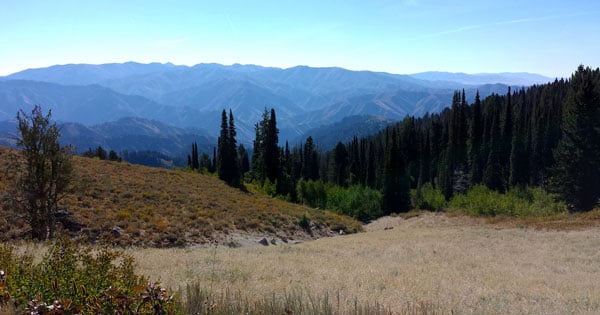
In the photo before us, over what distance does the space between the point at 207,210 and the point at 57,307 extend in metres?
28.2

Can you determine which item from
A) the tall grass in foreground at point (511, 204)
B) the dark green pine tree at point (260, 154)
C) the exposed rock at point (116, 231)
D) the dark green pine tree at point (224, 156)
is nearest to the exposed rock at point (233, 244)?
the exposed rock at point (116, 231)

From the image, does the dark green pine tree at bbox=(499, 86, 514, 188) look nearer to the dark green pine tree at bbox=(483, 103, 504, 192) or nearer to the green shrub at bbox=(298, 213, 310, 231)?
the dark green pine tree at bbox=(483, 103, 504, 192)

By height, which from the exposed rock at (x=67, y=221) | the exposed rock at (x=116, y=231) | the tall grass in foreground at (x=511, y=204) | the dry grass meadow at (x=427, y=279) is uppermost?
the dry grass meadow at (x=427, y=279)

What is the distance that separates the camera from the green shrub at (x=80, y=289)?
159 inches

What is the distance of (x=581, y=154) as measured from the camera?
45.3 meters

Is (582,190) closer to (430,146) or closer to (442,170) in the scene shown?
(442,170)

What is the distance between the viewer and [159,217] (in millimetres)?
26641

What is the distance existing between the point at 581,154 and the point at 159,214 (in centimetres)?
4841

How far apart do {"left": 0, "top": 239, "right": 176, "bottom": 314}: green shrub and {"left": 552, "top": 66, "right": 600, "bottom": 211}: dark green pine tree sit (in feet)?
173

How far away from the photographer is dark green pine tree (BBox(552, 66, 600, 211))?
4450 centimetres

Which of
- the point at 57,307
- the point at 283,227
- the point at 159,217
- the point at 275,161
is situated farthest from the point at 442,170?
the point at 57,307

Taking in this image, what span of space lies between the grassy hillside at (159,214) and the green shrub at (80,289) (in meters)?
13.7

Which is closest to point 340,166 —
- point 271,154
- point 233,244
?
point 271,154

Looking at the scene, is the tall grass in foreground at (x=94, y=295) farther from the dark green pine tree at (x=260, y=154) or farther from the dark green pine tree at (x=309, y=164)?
the dark green pine tree at (x=309, y=164)
